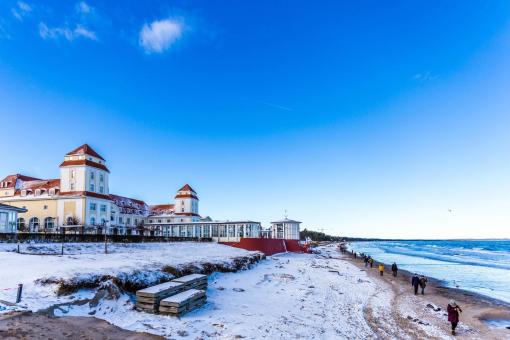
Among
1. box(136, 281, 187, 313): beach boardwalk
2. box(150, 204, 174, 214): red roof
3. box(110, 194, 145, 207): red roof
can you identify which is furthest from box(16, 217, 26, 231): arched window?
box(136, 281, 187, 313): beach boardwalk

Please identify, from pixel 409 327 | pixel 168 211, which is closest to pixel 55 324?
pixel 409 327

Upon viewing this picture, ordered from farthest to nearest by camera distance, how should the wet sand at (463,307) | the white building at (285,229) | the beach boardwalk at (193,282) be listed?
1. the white building at (285,229)
2. the wet sand at (463,307)
3. the beach boardwalk at (193,282)

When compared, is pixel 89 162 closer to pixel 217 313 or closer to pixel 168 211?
pixel 168 211

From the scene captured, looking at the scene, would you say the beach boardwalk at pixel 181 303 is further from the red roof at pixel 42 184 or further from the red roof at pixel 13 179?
the red roof at pixel 13 179

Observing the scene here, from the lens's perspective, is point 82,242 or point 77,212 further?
point 77,212

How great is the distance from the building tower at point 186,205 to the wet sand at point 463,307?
200ft

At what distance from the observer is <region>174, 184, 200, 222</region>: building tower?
283 feet

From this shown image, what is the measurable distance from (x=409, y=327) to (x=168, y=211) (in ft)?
255

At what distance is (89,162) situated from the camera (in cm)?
6106

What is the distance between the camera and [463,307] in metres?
22.5

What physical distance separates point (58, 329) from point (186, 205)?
77.6m

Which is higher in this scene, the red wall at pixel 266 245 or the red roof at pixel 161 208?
the red roof at pixel 161 208

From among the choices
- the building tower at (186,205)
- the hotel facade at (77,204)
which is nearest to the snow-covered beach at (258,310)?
the hotel facade at (77,204)

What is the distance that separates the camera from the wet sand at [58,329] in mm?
10367
